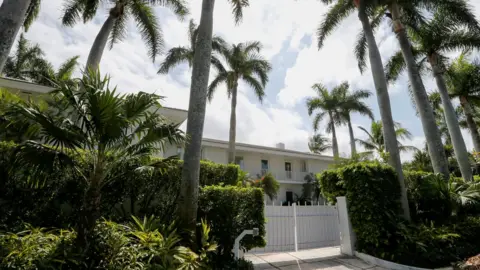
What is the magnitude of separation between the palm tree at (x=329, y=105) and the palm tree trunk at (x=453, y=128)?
11778 millimetres

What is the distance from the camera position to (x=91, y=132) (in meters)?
5.12

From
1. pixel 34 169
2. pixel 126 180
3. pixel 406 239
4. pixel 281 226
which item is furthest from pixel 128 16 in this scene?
pixel 406 239

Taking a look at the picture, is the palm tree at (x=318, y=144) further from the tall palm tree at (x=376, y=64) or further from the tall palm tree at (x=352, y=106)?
the tall palm tree at (x=376, y=64)

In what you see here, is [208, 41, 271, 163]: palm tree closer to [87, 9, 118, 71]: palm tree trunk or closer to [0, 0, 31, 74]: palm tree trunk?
[87, 9, 118, 71]: palm tree trunk

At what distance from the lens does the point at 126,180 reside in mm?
7105

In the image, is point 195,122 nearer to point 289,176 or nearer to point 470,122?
point 470,122

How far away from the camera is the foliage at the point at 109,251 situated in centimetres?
403

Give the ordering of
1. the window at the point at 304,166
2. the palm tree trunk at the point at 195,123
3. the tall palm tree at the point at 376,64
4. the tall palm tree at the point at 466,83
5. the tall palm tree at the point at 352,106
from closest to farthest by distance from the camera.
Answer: the palm tree trunk at the point at 195,123
the tall palm tree at the point at 376,64
the tall palm tree at the point at 466,83
the tall palm tree at the point at 352,106
the window at the point at 304,166

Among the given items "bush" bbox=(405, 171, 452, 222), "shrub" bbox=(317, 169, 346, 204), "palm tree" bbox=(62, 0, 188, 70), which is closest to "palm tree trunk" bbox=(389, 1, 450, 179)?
"bush" bbox=(405, 171, 452, 222)

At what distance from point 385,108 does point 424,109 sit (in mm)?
2803

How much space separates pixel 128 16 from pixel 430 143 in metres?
15.3

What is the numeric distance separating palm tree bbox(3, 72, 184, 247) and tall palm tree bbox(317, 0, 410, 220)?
27.8 feet

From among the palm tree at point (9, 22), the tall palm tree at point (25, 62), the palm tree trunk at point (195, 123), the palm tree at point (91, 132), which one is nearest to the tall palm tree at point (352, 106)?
the palm tree trunk at point (195, 123)

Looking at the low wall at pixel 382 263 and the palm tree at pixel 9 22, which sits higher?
the palm tree at pixel 9 22
